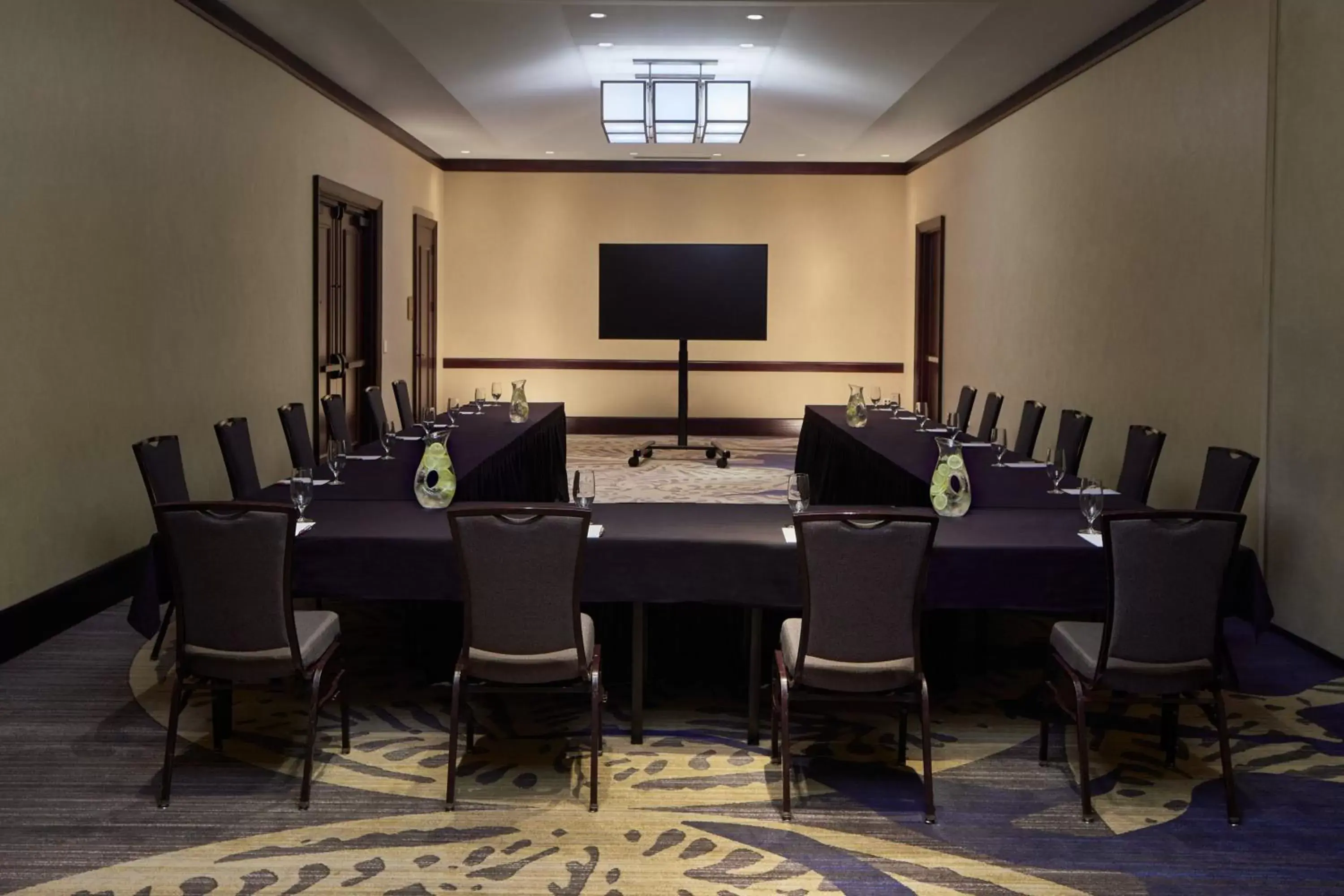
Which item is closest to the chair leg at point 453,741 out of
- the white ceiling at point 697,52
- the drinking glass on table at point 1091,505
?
the drinking glass on table at point 1091,505

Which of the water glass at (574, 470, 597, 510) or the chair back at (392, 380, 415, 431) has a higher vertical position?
the chair back at (392, 380, 415, 431)

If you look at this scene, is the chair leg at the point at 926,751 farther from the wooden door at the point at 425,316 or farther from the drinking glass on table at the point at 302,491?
the wooden door at the point at 425,316

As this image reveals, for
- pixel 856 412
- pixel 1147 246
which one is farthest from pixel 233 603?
pixel 1147 246

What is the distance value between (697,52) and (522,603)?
559 centimetres

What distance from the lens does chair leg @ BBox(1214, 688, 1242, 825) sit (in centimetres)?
338

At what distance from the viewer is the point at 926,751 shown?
3.39 meters

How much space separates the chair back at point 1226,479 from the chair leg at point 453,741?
2.59 metres

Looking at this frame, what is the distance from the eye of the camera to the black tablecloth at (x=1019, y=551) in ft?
12.6

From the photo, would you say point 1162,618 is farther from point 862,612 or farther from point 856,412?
point 856,412

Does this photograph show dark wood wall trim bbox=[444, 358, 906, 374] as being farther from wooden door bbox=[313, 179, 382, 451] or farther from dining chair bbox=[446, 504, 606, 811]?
dining chair bbox=[446, 504, 606, 811]

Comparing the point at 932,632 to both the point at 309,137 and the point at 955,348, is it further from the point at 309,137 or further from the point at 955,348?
the point at 955,348

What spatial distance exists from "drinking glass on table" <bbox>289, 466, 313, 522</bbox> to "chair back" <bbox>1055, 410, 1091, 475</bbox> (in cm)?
378

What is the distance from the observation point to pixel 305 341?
880 centimetres

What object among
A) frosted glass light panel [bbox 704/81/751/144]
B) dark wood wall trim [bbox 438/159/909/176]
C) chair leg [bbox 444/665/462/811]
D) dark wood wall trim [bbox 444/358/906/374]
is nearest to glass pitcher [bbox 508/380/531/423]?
frosted glass light panel [bbox 704/81/751/144]
